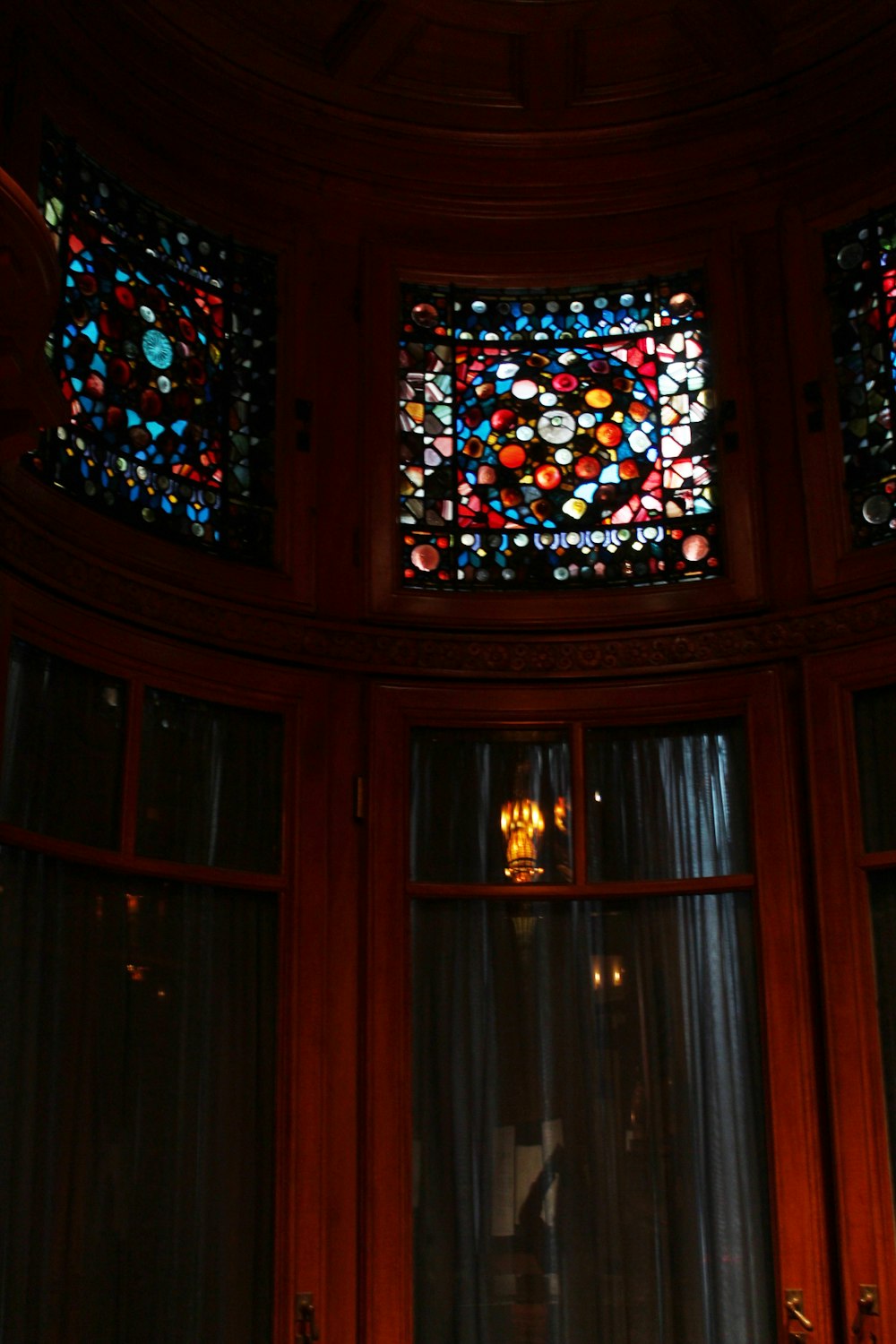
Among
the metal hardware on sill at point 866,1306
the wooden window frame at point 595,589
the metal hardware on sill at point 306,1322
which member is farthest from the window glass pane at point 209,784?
the metal hardware on sill at point 866,1306

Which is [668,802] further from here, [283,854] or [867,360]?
[867,360]

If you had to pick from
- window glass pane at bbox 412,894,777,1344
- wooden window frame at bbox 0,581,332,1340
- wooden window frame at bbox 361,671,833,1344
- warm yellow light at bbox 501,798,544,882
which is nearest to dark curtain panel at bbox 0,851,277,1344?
wooden window frame at bbox 0,581,332,1340

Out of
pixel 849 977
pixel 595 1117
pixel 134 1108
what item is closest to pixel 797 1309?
pixel 595 1117

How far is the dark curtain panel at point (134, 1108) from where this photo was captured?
3160 mm

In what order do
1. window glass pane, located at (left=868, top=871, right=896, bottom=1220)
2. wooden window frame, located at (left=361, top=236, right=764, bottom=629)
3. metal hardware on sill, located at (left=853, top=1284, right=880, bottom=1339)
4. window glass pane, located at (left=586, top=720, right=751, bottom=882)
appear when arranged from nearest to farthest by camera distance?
1. metal hardware on sill, located at (left=853, top=1284, right=880, bottom=1339)
2. window glass pane, located at (left=868, top=871, right=896, bottom=1220)
3. window glass pane, located at (left=586, top=720, right=751, bottom=882)
4. wooden window frame, located at (left=361, top=236, right=764, bottom=629)

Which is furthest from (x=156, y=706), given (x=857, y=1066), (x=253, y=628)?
(x=857, y=1066)

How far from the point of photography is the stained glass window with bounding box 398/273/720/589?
421 cm

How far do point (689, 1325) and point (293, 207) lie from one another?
3017mm

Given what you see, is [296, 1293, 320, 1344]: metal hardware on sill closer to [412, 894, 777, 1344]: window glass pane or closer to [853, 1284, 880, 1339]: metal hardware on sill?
[412, 894, 777, 1344]: window glass pane

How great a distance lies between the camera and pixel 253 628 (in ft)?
12.8

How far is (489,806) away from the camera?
399 centimetres

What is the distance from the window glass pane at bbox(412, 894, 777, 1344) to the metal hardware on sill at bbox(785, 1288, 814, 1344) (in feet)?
0.17

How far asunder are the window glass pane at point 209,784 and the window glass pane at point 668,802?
81cm

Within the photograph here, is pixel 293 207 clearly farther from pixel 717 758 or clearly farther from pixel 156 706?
pixel 717 758
